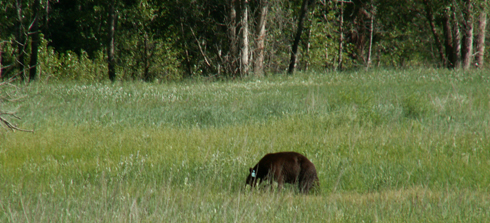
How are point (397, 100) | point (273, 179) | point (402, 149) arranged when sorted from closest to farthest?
point (273, 179)
point (402, 149)
point (397, 100)

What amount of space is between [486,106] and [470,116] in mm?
1585

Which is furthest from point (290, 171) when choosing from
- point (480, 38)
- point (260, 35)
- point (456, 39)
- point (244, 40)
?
point (480, 38)

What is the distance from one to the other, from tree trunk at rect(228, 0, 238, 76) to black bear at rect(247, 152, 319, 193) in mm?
16054

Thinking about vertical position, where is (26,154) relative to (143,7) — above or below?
below

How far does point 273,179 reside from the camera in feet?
15.1

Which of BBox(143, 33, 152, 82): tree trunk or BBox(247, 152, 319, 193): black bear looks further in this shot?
BBox(143, 33, 152, 82): tree trunk

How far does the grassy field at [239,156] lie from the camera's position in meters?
4.03

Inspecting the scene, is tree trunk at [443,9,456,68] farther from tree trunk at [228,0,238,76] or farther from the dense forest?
tree trunk at [228,0,238,76]

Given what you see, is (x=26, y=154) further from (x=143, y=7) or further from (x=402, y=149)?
(x=143, y=7)

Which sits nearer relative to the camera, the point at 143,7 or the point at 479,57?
the point at 479,57

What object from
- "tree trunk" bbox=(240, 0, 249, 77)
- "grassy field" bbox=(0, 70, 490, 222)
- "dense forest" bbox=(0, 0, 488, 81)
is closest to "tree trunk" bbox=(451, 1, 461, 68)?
"dense forest" bbox=(0, 0, 488, 81)

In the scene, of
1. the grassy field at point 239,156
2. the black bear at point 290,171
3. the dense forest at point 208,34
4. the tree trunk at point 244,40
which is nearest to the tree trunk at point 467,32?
the dense forest at point 208,34

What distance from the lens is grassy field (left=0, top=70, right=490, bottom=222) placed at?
403 cm

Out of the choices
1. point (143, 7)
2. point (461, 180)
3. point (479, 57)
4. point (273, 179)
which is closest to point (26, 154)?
point (273, 179)
